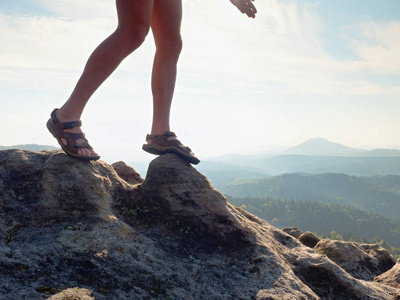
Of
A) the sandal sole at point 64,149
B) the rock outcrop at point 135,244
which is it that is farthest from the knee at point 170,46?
the sandal sole at point 64,149

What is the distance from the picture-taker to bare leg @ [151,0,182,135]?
5.88 metres

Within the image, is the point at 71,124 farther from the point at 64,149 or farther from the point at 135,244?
the point at 135,244

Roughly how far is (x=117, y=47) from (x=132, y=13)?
567 millimetres

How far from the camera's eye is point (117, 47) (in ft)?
16.6

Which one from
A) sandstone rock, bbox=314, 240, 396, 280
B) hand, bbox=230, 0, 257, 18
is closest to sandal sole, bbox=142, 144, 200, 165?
hand, bbox=230, 0, 257, 18

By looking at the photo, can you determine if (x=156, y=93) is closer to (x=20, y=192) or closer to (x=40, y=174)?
(x=40, y=174)

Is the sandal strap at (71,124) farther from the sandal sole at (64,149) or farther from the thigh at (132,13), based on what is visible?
the thigh at (132,13)

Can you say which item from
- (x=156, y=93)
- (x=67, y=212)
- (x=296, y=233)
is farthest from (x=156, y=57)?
(x=296, y=233)

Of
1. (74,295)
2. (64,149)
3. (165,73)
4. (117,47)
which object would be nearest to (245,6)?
(165,73)

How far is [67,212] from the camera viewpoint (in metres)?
4.56

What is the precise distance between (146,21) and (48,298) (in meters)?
4.03

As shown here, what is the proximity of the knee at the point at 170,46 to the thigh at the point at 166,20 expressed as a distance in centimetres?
4

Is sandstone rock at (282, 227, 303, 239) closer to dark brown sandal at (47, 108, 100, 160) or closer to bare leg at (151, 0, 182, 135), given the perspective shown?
bare leg at (151, 0, 182, 135)

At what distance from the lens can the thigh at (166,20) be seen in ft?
19.1
